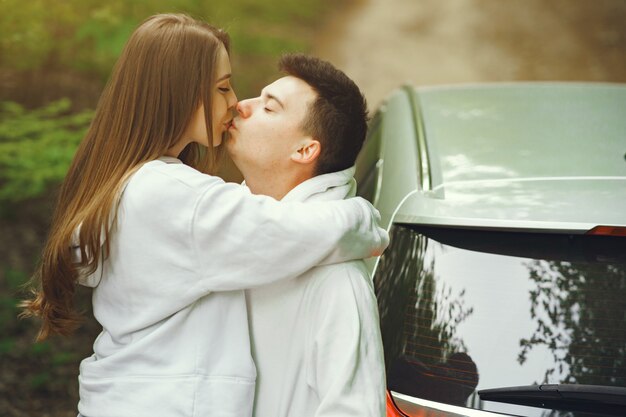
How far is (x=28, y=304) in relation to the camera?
2.63 meters

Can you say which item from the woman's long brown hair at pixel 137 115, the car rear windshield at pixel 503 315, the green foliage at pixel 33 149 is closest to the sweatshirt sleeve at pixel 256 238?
the woman's long brown hair at pixel 137 115

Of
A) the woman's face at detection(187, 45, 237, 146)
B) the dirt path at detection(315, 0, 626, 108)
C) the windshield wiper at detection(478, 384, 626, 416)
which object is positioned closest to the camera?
the windshield wiper at detection(478, 384, 626, 416)

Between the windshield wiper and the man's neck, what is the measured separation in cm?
86

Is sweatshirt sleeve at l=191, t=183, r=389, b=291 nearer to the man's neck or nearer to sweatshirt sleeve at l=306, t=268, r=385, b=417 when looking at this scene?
sweatshirt sleeve at l=306, t=268, r=385, b=417

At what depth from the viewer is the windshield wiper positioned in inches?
90.9

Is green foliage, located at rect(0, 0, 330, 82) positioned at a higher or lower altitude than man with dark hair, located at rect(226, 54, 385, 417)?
higher

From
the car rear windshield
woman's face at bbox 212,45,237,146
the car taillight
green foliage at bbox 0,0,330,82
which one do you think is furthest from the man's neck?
green foliage at bbox 0,0,330,82

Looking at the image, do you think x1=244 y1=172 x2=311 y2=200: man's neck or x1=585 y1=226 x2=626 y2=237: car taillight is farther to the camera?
x1=244 y1=172 x2=311 y2=200: man's neck

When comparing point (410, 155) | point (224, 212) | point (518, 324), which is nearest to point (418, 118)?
point (410, 155)

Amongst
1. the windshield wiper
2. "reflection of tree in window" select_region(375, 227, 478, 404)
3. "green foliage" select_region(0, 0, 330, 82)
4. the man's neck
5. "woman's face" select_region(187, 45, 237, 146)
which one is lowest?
the windshield wiper

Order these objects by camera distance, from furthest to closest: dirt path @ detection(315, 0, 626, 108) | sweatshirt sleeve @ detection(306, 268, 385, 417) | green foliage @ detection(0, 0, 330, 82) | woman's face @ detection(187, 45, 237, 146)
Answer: dirt path @ detection(315, 0, 626, 108) < green foliage @ detection(0, 0, 330, 82) < woman's face @ detection(187, 45, 237, 146) < sweatshirt sleeve @ detection(306, 268, 385, 417)

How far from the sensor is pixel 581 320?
241 cm

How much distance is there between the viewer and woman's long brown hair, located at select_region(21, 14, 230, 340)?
7.75 ft

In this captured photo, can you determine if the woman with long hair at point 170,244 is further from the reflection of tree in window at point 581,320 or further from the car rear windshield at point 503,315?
the reflection of tree in window at point 581,320
